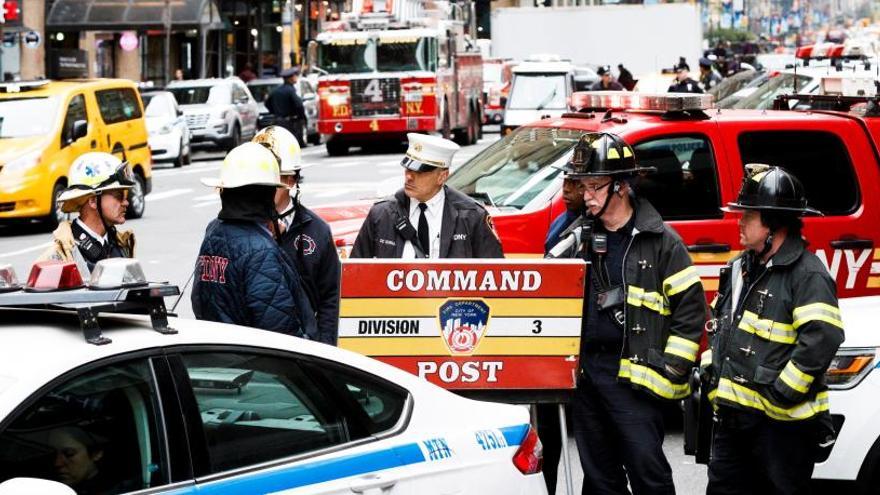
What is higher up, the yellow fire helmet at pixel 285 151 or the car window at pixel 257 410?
the yellow fire helmet at pixel 285 151

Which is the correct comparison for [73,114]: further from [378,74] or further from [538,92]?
[538,92]

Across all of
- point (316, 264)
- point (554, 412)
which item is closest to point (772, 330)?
point (554, 412)

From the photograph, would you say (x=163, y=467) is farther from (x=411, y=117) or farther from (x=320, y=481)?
(x=411, y=117)

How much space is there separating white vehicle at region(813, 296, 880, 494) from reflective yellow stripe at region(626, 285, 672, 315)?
3.64 feet

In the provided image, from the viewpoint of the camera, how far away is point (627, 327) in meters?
6.06

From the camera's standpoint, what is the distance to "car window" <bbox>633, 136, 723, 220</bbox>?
8.77 metres

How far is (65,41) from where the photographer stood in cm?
4494

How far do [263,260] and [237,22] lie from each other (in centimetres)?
5428

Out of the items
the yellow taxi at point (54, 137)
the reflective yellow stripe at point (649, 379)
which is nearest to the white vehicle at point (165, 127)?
the yellow taxi at point (54, 137)

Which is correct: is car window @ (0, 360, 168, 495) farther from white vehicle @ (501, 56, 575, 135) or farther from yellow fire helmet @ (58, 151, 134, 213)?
white vehicle @ (501, 56, 575, 135)

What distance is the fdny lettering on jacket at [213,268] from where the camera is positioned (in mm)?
5883

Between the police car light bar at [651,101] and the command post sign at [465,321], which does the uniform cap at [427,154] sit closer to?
the command post sign at [465,321]

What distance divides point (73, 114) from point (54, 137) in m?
0.86

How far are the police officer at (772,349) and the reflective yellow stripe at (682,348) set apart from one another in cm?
11
